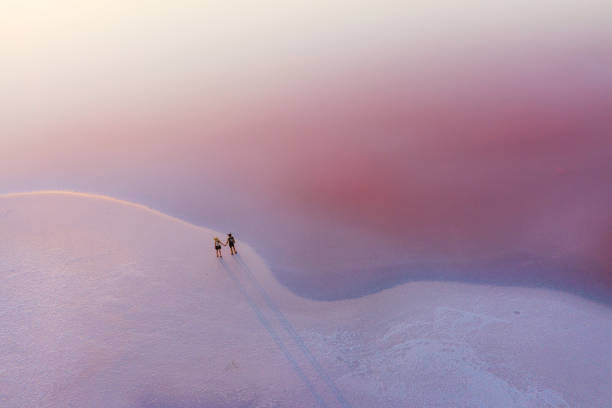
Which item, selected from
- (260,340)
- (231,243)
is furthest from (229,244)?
(260,340)

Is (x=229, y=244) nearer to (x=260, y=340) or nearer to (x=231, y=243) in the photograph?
(x=231, y=243)

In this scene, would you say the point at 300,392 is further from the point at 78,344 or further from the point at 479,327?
the point at 78,344

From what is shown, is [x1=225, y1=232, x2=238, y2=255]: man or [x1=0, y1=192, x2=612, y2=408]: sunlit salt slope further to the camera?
[x1=225, y1=232, x2=238, y2=255]: man

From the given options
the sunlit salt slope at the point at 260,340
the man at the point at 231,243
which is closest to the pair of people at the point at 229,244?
the man at the point at 231,243

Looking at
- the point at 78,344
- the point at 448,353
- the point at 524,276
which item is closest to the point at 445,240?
the point at 524,276

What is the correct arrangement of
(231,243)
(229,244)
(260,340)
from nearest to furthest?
(260,340), (231,243), (229,244)

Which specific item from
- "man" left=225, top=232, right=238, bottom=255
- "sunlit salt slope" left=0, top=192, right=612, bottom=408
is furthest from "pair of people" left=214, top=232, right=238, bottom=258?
"sunlit salt slope" left=0, top=192, right=612, bottom=408

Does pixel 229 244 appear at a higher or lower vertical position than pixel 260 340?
higher

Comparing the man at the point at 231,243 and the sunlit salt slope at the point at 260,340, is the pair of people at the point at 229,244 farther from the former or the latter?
the sunlit salt slope at the point at 260,340

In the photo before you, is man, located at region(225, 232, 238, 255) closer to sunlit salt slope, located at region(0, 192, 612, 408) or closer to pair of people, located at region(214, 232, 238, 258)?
pair of people, located at region(214, 232, 238, 258)
